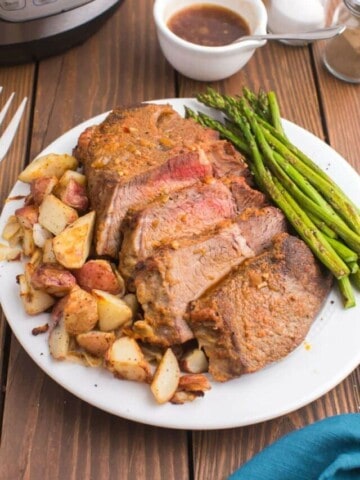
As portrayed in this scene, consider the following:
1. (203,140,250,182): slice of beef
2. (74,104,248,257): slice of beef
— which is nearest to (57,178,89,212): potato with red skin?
(74,104,248,257): slice of beef

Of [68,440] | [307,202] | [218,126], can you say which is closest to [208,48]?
[218,126]

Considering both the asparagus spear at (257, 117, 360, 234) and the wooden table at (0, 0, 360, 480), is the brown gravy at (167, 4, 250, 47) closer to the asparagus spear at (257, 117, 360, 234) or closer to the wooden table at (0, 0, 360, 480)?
the wooden table at (0, 0, 360, 480)

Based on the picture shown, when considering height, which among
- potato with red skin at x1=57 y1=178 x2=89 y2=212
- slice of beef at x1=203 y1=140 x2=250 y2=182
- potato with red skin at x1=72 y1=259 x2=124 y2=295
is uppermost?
slice of beef at x1=203 y1=140 x2=250 y2=182

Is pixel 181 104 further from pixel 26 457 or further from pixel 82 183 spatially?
pixel 26 457

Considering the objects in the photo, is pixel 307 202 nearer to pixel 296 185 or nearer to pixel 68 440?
pixel 296 185

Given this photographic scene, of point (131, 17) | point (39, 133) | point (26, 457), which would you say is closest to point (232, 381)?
point (26, 457)
